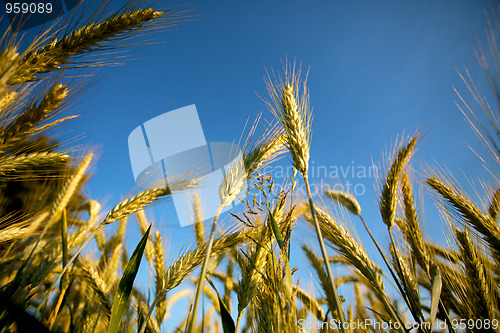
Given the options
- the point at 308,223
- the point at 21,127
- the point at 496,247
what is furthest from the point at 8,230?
the point at 496,247

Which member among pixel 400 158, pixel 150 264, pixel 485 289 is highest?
pixel 400 158

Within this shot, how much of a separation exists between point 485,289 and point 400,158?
3.51 ft

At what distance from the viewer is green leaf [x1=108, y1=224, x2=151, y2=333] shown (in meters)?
0.95

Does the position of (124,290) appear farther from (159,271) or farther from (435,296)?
(435,296)

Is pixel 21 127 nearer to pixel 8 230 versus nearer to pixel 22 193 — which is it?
pixel 8 230

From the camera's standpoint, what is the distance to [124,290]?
1.03m

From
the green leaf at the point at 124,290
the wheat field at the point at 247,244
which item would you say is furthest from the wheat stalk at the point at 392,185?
the green leaf at the point at 124,290

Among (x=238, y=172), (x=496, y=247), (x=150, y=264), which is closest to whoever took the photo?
(x=238, y=172)

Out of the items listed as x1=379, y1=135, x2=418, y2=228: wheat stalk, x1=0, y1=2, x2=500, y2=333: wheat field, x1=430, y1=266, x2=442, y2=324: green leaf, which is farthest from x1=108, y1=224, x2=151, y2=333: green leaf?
x1=379, y1=135, x2=418, y2=228: wheat stalk

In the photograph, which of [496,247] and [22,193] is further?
[22,193]

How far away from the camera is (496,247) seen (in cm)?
152

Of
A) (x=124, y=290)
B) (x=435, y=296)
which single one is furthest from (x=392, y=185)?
(x=124, y=290)

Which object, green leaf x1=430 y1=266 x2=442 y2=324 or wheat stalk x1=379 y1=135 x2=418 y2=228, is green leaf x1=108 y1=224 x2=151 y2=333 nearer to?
green leaf x1=430 y1=266 x2=442 y2=324

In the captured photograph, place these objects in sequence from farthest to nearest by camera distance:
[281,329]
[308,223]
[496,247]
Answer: [308,223] < [496,247] < [281,329]
